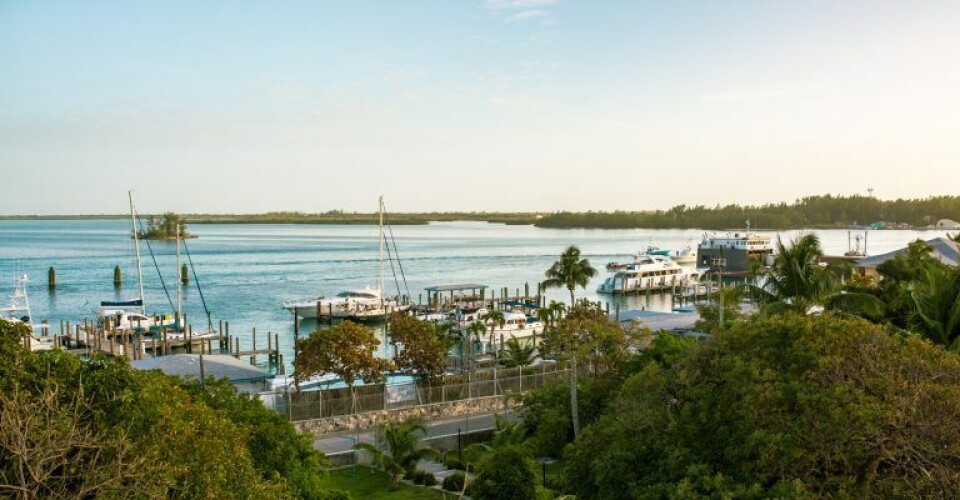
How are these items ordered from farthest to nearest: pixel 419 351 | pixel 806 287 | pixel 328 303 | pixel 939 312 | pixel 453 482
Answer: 1. pixel 328 303
2. pixel 419 351
3. pixel 806 287
4. pixel 453 482
5. pixel 939 312

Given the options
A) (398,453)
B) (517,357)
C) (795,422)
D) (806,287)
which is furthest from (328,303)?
(795,422)

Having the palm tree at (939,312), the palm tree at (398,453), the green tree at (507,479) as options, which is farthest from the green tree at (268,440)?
the palm tree at (939,312)

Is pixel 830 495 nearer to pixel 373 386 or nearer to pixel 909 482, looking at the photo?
pixel 909 482

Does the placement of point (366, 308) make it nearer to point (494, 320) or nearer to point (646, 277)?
point (494, 320)

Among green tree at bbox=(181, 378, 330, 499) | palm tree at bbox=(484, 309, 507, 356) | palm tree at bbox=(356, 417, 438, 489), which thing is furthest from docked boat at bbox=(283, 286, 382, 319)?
green tree at bbox=(181, 378, 330, 499)

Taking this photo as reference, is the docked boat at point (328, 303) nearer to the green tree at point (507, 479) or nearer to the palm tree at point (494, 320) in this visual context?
the palm tree at point (494, 320)

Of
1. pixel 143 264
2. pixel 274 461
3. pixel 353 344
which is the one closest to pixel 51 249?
pixel 143 264
